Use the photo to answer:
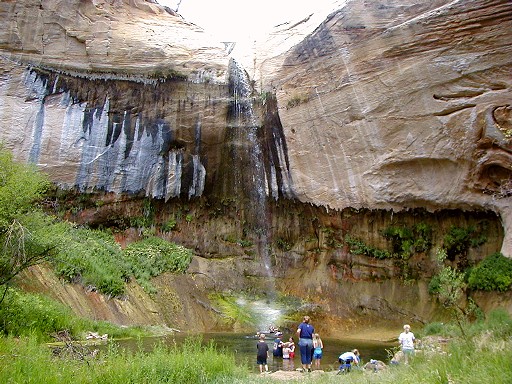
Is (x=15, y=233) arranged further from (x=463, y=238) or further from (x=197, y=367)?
(x=463, y=238)

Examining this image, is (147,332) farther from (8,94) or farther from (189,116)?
(8,94)

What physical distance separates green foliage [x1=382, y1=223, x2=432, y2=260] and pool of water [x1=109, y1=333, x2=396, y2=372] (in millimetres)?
4940

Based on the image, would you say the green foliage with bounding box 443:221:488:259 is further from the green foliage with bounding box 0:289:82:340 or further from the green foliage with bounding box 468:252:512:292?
the green foliage with bounding box 0:289:82:340

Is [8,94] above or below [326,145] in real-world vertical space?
above

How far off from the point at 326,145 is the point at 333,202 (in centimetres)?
261

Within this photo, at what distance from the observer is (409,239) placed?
67.5 feet

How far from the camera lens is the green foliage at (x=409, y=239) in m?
20.1

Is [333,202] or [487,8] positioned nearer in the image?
[487,8]

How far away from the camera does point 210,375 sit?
24.1 ft

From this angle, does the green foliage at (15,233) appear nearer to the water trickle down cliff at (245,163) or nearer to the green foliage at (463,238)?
the water trickle down cliff at (245,163)

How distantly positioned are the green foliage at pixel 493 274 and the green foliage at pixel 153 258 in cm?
1213

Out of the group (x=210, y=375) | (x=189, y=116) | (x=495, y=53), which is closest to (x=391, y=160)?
(x=495, y=53)

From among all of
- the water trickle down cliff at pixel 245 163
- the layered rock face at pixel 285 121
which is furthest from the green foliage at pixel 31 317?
the water trickle down cliff at pixel 245 163

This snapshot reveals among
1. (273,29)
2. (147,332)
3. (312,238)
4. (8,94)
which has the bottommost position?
(147,332)
